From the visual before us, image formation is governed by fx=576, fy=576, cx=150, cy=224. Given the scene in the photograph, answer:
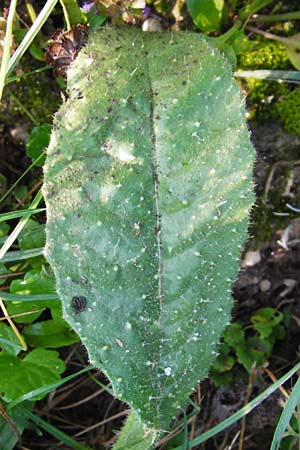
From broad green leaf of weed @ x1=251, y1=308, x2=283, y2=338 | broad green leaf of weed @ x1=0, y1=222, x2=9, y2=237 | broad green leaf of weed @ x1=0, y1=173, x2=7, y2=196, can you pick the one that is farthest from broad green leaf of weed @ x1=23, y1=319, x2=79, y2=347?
broad green leaf of weed @ x1=251, y1=308, x2=283, y2=338

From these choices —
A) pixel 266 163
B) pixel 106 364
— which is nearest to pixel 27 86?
pixel 266 163

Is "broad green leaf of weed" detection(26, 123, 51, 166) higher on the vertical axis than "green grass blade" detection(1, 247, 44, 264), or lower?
higher

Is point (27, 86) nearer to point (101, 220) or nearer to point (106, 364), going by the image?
point (101, 220)

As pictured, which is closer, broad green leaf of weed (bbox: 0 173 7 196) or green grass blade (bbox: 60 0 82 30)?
green grass blade (bbox: 60 0 82 30)

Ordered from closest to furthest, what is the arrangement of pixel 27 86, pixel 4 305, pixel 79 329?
pixel 79 329 < pixel 4 305 < pixel 27 86

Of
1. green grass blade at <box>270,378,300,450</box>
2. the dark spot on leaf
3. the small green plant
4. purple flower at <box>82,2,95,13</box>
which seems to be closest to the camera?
the dark spot on leaf

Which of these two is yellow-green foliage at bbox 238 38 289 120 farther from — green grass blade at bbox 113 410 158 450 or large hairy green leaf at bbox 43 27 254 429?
green grass blade at bbox 113 410 158 450
